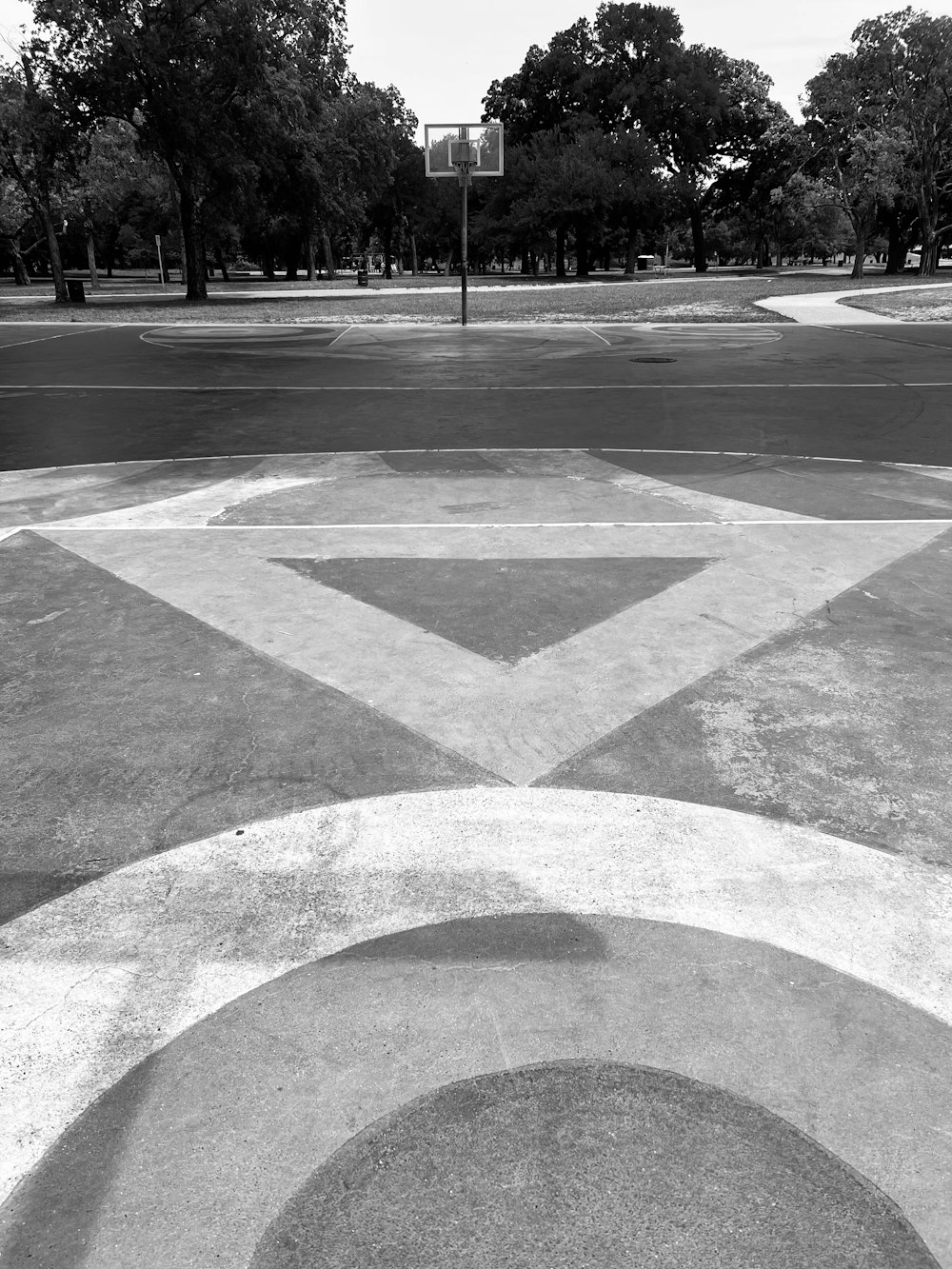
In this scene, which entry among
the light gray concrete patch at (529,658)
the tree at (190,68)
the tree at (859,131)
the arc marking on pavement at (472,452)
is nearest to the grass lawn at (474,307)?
the tree at (859,131)

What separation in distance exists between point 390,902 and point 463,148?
1031 inches

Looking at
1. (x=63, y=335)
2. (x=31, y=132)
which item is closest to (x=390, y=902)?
(x=63, y=335)

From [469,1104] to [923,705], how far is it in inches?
127

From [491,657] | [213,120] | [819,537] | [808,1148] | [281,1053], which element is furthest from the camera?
[213,120]

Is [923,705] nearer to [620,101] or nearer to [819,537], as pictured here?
[819,537]

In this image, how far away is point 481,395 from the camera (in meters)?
14.9

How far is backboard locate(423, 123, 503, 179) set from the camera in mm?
25719

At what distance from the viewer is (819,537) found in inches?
285

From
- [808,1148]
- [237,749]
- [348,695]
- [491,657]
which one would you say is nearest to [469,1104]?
[808,1148]

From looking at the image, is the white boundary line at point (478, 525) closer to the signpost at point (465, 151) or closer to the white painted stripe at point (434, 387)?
the white painted stripe at point (434, 387)

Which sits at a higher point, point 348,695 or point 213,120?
point 213,120

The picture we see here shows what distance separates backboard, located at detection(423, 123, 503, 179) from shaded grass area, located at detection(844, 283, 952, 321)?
43.3 feet

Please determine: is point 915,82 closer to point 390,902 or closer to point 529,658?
point 529,658

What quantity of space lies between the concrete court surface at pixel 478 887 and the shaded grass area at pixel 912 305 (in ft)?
79.9
